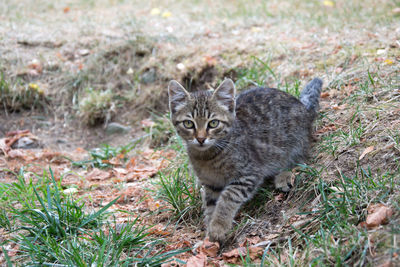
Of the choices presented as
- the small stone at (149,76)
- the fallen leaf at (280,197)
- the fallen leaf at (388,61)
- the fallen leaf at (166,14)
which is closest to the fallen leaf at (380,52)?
the fallen leaf at (388,61)

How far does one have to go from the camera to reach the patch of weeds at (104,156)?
18.2 ft

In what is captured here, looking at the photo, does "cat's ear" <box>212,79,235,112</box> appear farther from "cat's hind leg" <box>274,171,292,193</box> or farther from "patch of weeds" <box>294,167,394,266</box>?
"patch of weeds" <box>294,167,394,266</box>

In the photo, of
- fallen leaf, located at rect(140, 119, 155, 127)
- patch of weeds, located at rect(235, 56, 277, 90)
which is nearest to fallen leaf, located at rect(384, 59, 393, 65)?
patch of weeds, located at rect(235, 56, 277, 90)

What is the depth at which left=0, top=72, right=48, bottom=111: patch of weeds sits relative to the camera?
655cm

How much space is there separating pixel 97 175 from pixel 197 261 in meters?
2.48

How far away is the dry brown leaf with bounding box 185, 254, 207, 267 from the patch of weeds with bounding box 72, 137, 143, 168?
265 centimetres

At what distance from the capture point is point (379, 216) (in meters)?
2.72

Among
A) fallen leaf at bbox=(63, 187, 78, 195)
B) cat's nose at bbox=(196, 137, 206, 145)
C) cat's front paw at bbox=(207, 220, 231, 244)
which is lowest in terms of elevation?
fallen leaf at bbox=(63, 187, 78, 195)

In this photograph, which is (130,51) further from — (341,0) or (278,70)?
(341,0)

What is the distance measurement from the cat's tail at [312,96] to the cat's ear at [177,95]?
149 centimetres

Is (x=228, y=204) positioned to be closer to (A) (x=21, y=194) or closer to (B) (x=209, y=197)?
(B) (x=209, y=197)

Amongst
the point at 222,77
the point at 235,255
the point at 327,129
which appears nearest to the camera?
the point at 235,255

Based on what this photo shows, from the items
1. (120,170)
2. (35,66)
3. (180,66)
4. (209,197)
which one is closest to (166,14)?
(180,66)

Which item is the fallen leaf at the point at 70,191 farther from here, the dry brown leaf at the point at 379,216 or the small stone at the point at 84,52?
the small stone at the point at 84,52
